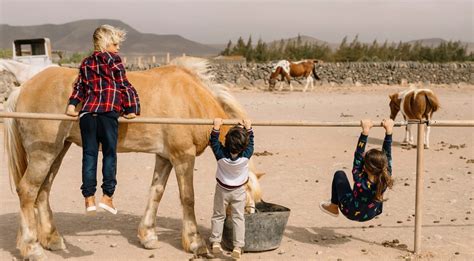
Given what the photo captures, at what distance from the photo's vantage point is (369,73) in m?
34.7

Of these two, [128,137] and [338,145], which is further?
[338,145]

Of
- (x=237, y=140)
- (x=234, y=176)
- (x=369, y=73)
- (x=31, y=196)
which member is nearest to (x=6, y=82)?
(x=31, y=196)

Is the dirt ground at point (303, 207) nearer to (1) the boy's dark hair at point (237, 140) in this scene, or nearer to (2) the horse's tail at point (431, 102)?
(2) the horse's tail at point (431, 102)

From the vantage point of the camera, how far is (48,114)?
502 centimetres

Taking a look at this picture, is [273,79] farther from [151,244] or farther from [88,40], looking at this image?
[88,40]

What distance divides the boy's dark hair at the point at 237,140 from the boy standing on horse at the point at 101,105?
93cm

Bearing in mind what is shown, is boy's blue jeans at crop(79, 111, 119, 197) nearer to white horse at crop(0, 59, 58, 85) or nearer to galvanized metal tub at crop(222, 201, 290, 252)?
galvanized metal tub at crop(222, 201, 290, 252)

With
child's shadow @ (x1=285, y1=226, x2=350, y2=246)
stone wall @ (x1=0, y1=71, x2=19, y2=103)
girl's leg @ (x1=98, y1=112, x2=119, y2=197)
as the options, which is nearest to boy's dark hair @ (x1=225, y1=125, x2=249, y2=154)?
girl's leg @ (x1=98, y1=112, x2=119, y2=197)

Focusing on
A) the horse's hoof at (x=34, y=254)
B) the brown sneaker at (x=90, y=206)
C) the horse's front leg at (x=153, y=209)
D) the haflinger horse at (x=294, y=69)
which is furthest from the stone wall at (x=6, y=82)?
the brown sneaker at (x=90, y=206)

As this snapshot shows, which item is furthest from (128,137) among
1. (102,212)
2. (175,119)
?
(102,212)

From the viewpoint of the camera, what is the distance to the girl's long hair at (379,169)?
5188mm

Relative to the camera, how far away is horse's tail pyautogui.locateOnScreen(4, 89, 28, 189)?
5.64m

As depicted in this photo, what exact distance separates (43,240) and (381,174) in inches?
136

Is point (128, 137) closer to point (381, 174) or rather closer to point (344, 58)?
point (381, 174)
